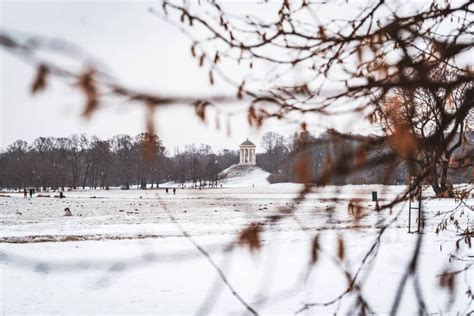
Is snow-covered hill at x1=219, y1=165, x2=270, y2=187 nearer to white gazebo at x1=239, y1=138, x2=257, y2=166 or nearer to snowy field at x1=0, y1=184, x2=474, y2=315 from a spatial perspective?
white gazebo at x1=239, y1=138, x2=257, y2=166

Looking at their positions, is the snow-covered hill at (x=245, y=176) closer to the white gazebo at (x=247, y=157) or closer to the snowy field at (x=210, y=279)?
the white gazebo at (x=247, y=157)

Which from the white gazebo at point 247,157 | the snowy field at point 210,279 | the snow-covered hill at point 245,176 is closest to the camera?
the snowy field at point 210,279

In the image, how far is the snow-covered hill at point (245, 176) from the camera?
102m

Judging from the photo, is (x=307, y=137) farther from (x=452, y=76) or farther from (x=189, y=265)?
(x=189, y=265)

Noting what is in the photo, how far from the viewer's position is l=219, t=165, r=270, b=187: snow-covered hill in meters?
102

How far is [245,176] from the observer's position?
10712 centimetres

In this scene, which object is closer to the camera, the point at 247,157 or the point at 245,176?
the point at 245,176

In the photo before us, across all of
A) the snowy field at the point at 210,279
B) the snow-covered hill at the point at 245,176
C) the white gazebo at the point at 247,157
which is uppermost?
the white gazebo at the point at 247,157

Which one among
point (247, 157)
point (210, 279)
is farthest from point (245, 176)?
point (210, 279)

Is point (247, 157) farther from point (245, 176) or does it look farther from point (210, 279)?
point (210, 279)

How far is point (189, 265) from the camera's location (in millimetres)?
11039

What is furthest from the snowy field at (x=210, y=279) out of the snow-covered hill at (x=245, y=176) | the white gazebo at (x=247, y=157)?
the white gazebo at (x=247, y=157)

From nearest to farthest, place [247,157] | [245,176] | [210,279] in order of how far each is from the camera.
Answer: [210,279] < [245,176] < [247,157]

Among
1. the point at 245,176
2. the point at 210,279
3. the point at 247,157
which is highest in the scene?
the point at 247,157
